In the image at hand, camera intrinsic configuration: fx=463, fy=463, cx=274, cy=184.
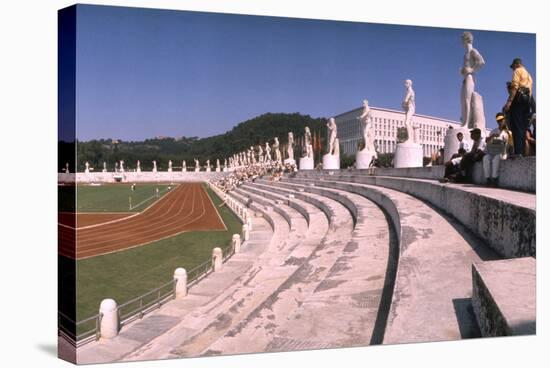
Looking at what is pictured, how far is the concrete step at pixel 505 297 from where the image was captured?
2783mm

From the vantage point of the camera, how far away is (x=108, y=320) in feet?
19.0

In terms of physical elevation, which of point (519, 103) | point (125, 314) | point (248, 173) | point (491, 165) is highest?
point (519, 103)

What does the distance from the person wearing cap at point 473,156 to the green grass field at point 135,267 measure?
18.1ft


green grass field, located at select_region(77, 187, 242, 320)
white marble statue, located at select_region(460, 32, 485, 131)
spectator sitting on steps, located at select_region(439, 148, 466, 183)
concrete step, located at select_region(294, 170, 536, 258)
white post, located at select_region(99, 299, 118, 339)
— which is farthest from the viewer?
white marble statue, located at select_region(460, 32, 485, 131)

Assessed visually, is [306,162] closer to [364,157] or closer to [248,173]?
[248,173]

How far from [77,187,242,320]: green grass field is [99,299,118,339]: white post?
0.30m

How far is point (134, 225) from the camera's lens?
1127cm

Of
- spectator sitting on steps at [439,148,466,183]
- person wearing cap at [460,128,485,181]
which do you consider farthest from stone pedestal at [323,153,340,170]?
person wearing cap at [460,128,485,181]

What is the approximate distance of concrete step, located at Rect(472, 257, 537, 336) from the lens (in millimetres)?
2783

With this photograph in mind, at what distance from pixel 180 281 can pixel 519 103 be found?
585 centimetres

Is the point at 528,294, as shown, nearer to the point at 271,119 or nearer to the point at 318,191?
the point at 271,119

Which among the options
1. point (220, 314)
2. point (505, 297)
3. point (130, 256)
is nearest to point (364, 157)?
point (130, 256)

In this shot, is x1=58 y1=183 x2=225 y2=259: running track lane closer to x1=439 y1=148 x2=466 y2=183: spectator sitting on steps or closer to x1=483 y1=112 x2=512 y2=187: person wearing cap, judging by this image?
x1=439 y1=148 x2=466 y2=183: spectator sitting on steps

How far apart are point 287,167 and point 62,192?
1026 inches
